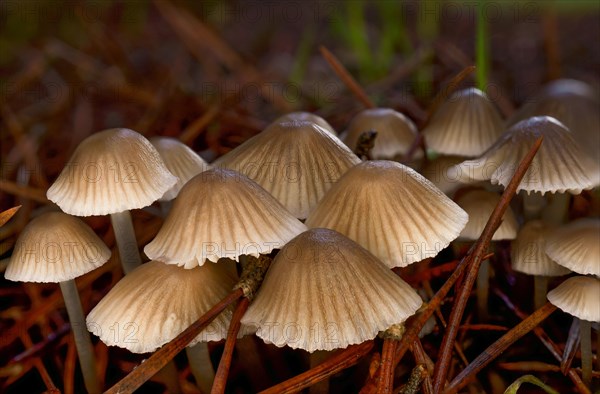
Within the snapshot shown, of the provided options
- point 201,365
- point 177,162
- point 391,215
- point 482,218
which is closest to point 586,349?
point 482,218

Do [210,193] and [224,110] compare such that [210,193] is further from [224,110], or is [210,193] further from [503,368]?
[224,110]

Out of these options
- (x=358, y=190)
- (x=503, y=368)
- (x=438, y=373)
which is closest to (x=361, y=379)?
(x=438, y=373)

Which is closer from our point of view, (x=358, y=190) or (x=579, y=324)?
(x=358, y=190)

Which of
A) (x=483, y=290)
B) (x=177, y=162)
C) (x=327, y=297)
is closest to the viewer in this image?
(x=327, y=297)

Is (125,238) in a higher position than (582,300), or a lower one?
higher

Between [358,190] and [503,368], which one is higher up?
[358,190]

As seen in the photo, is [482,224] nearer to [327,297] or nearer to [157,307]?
[327,297]

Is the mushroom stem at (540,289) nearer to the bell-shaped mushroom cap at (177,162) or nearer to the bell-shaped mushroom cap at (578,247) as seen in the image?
the bell-shaped mushroom cap at (578,247)

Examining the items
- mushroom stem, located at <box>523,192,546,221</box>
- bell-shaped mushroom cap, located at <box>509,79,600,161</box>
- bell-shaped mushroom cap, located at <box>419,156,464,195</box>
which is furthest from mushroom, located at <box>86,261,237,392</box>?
bell-shaped mushroom cap, located at <box>509,79,600,161</box>
